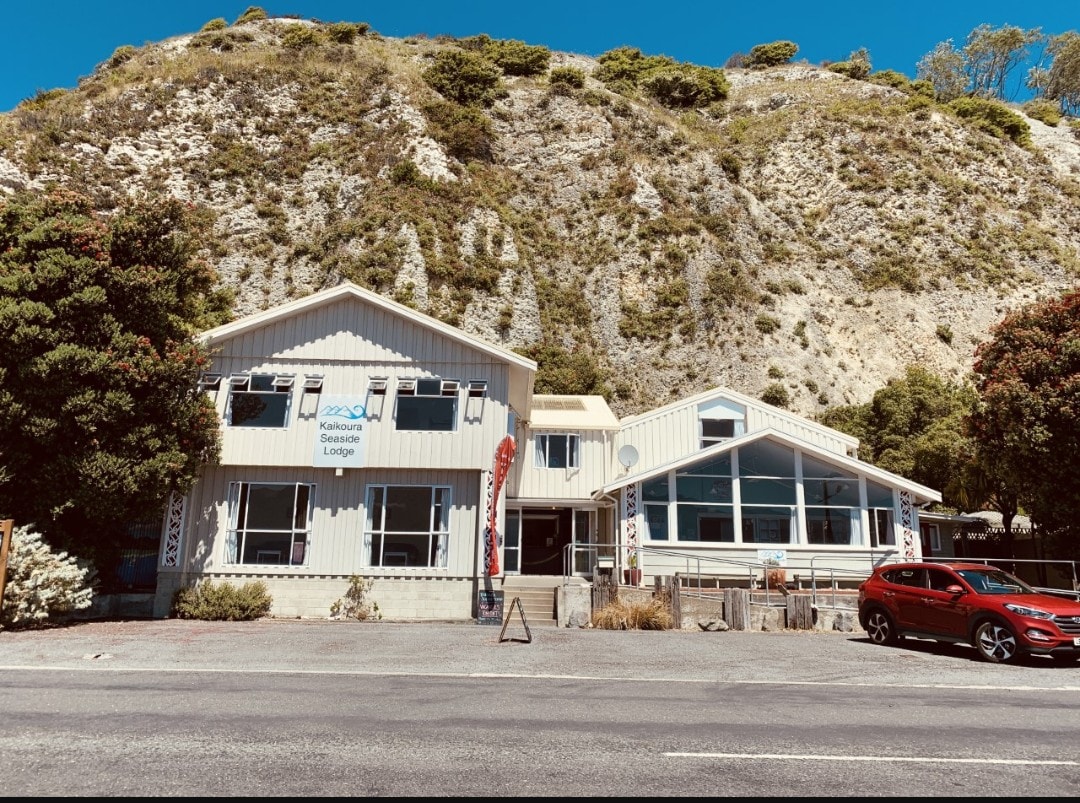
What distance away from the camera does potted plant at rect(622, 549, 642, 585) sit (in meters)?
21.8

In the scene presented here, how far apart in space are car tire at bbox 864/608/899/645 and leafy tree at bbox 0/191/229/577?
16.5 m

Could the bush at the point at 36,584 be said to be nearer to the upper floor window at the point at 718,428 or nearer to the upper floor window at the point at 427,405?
the upper floor window at the point at 427,405

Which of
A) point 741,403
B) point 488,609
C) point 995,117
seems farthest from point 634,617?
point 995,117

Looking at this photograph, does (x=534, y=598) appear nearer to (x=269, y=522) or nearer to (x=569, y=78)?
(x=269, y=522)

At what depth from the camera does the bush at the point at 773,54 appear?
88.8 meters

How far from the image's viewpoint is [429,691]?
29.3ft

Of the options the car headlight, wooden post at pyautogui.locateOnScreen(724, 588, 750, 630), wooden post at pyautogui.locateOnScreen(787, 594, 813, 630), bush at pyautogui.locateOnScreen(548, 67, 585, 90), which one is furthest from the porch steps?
bush at pyautogui.locateOnScreen(548, 67, 585, 90)

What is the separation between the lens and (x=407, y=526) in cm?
1947

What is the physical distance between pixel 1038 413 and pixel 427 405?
58.8 ft

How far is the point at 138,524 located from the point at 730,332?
36581 mm

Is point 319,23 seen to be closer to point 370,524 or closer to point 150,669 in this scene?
point 370,524

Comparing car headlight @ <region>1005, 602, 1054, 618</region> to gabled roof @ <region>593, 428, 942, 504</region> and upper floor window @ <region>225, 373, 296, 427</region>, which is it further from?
upper floor window @ <region>225, 373, 296, 427</region>

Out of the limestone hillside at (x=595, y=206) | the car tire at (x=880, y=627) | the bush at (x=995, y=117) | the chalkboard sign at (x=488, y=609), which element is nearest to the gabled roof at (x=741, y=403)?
the limestone hillside at (x=595, y=206)

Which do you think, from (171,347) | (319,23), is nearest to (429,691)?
(171,347)
